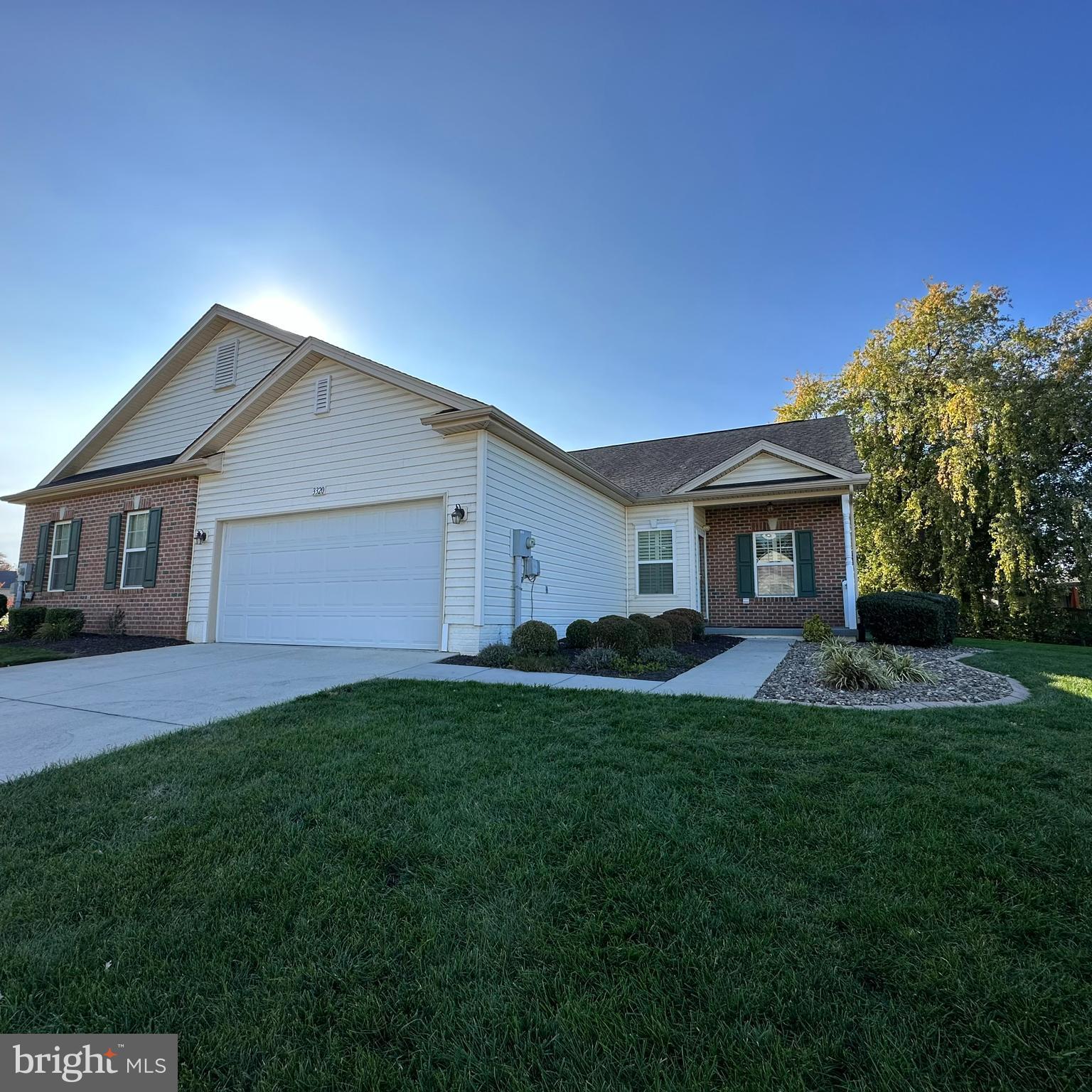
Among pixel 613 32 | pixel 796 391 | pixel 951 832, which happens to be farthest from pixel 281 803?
pixel 796 391

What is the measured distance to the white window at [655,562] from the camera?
1355 centimetres

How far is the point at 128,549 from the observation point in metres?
12.0

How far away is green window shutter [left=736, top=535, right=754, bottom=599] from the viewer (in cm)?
1352

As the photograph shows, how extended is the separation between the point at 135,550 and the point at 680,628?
11.4 metres

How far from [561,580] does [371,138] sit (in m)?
7.69

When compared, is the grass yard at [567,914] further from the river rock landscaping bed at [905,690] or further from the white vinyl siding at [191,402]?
the white vinyl siding at [191,402]

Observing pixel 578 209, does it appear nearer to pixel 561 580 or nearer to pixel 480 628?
pixel 561 580

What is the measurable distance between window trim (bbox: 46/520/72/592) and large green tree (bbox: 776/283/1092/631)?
66.8 ft

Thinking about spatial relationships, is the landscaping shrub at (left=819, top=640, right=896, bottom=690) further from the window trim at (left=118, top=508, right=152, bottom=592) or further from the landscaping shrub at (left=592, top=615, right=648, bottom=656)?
the window trim at (left=118, top=508, right=152, bottom=592)

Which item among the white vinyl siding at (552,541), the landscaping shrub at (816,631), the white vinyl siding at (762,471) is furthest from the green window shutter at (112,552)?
the landscaping shrub at (816,631)

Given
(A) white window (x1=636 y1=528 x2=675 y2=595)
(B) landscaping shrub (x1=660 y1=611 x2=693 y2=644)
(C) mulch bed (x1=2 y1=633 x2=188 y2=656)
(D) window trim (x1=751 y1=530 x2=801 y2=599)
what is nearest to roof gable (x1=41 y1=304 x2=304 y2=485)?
(C) mulch bed (x1=2 y1=633 x2=188 y2=656)

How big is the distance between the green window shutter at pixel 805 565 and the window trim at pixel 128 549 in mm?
14070

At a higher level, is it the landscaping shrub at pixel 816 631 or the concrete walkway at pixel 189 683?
the landscaping shrub at pixel 816 631

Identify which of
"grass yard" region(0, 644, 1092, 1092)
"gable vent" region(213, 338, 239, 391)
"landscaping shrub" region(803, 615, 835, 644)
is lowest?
"grass yard" region(0, 644, 1092, 1092)
